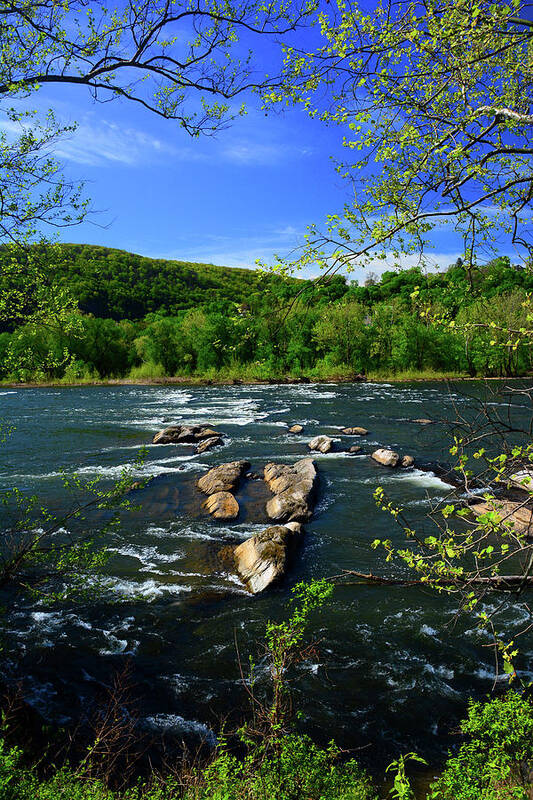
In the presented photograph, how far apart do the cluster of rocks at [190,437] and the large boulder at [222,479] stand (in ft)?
13.6

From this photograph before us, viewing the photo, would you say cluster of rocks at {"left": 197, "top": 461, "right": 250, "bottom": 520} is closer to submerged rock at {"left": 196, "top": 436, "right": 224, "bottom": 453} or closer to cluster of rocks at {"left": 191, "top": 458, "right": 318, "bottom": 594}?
cluster of rocks at {"left": 191, "top": 458, "right": 318, "bottom": 594}

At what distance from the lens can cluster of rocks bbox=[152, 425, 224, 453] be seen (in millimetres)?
19427

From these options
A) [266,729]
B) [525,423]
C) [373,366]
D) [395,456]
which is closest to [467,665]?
[266,729]

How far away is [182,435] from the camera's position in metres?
20.4

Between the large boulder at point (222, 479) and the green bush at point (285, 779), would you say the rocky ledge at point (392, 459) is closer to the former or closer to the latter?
the large boulder at point (222, 479)

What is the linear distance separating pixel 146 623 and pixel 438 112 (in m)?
8.14

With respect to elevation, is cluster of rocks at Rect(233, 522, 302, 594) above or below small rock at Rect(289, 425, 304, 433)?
below

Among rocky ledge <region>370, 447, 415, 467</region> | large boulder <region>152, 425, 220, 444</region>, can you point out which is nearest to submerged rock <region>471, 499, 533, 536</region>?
rocky ledge <region>370, 447, 415, 467</region>

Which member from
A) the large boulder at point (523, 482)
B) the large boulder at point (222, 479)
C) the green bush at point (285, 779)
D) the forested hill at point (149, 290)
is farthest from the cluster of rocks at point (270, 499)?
the forested hill at point (149, 290)

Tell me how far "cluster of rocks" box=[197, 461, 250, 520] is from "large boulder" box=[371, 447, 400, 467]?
15.9 feet

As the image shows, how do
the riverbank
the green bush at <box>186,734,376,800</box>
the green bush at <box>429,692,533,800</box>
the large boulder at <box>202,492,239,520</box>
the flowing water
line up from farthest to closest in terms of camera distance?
1. the riverbank
2. the large boulder at <box>202,492,239,520</box>
3. the flowing water
4. the green bush at <box>429,692,533,800</box>
5. the green bush at <box>186,734,376,800</box>

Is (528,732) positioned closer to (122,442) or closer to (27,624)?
(27,624)

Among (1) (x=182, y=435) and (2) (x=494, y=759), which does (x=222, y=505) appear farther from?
(1) (x=182, y=435)

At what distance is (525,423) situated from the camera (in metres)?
21.8
